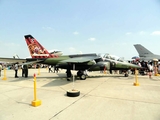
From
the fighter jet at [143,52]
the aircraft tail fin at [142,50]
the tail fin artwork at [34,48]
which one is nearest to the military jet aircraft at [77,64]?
the tail fin artwork at [34,48]

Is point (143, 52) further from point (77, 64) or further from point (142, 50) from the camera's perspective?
point (77, 64)

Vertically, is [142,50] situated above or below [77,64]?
above

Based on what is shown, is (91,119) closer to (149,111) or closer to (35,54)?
(149,111)

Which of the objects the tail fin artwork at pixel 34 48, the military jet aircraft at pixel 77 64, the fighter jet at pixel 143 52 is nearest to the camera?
the military jet aircraft at pixel 77 64

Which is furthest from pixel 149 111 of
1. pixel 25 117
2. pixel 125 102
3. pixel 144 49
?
pixel 144 49

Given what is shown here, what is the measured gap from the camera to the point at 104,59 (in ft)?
40.1

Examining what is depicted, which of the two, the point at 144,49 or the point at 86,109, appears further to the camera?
the point at 144,49

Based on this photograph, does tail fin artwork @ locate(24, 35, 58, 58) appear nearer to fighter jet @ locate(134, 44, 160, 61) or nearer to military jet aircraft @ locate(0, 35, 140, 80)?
military jet aircraft @ locate(0, 35, 140, 80)

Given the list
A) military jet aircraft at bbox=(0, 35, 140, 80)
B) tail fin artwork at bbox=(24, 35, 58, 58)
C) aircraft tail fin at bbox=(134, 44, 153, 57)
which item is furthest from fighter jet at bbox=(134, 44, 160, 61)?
tail fin artwork at bbox=(24, 35, 58, 58)

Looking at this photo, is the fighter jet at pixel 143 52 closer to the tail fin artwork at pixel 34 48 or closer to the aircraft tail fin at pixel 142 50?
the aircraft tail fin at pixel 142 50

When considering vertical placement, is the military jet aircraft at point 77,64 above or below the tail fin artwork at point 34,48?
below

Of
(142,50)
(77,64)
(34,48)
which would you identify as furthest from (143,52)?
(34,48)

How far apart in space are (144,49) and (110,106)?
22.2m

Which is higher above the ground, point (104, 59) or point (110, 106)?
point (104, 59)
